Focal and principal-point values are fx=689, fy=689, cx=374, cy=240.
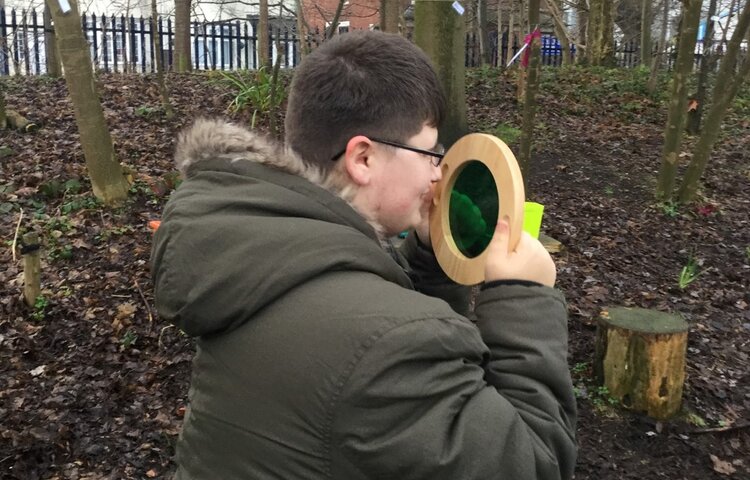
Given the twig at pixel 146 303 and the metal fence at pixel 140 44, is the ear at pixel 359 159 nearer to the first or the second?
the twig at pixel 146 303

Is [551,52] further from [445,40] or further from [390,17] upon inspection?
[445,40]

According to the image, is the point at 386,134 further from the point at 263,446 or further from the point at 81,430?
the point at 81,430

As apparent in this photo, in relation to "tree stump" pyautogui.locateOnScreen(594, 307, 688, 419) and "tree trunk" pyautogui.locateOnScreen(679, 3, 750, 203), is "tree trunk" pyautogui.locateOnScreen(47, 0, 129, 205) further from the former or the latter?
"tree trunk" pyautogui.locateOnScreen(679, 3, 750, 203)

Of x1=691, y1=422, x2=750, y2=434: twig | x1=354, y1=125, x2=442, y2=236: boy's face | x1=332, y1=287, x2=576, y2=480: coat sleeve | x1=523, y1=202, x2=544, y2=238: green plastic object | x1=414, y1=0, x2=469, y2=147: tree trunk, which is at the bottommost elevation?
x1=691, y1=422, x2=750, y2=434: twig

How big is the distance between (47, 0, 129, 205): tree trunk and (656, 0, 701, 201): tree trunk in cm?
584

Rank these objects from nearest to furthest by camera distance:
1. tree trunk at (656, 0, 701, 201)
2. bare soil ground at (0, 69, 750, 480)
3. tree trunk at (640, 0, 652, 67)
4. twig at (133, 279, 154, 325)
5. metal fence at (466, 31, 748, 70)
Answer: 1. bare soil ground at (0, 69, 750, 480)
2. twig at (133, 279, 154, 325)
3. tree trunk at (656, 0, 701, 201)
4. tree trunk at (640, 0, 652, 67)
5. metal fence at (466, 31, 748, 70)

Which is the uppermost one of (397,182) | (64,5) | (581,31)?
(581,31)

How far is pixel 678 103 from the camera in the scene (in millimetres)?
7805

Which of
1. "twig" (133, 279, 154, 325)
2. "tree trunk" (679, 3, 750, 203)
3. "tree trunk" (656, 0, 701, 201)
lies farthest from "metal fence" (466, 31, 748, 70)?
"twig" (133, 279, 154, 325)

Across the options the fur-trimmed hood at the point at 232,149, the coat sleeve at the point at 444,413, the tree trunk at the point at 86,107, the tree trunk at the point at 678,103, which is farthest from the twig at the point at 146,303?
the tree trunk at the point at 678,103

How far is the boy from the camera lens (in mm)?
1069

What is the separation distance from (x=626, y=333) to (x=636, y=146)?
6860 millimetres

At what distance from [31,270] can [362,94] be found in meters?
4.02

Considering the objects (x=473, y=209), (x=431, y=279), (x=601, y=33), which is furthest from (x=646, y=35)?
(x=473, y=209)
